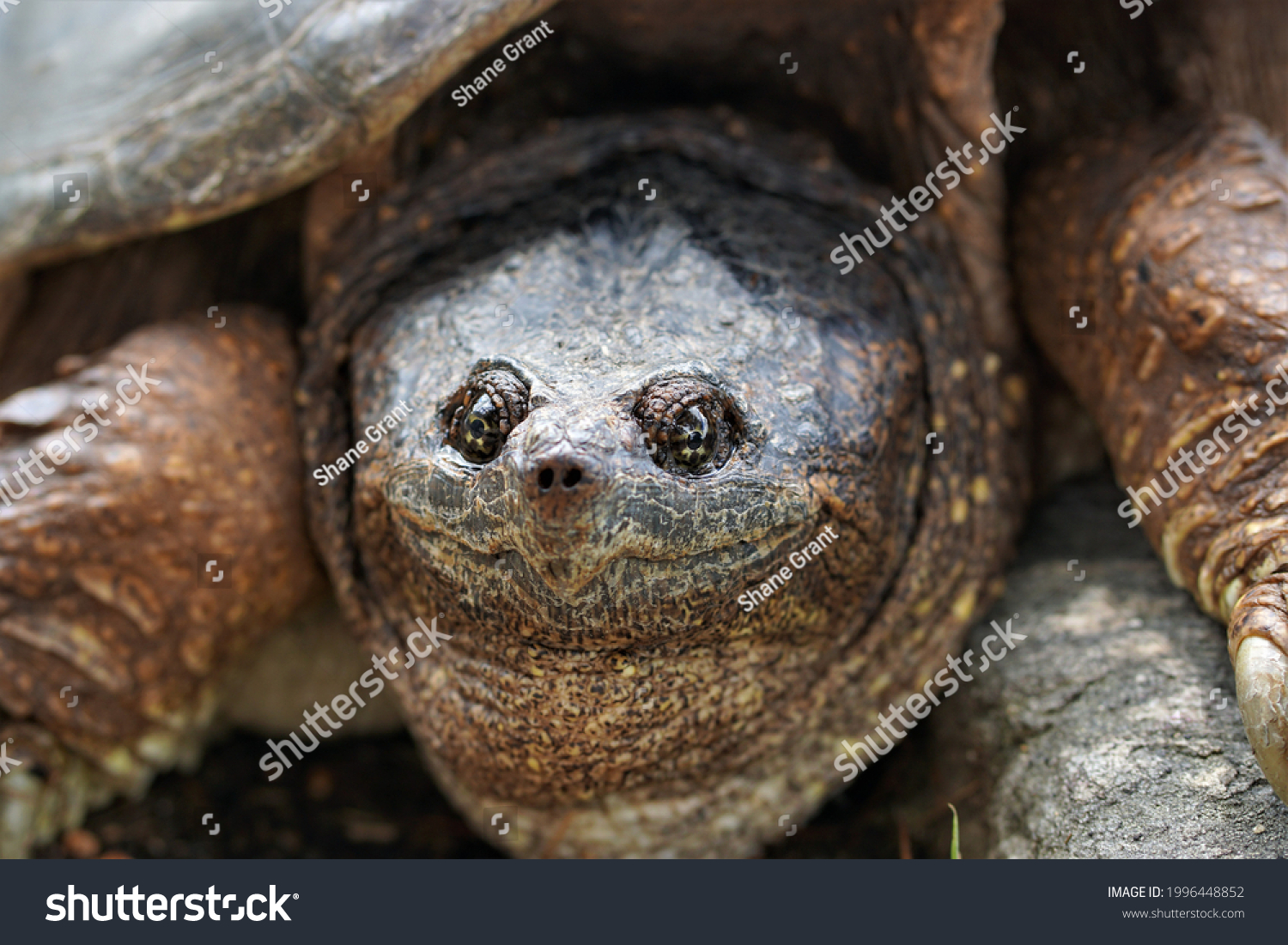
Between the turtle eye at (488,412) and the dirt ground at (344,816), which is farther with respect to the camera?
the dirt ground at (344,816)

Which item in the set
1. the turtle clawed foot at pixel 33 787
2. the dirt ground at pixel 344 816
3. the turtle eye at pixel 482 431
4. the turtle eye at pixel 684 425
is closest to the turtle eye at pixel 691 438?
the turtle eye at pixel 684 425

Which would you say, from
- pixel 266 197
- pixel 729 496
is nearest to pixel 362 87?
pixel 266 197

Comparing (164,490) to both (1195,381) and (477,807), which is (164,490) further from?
(1195,381)

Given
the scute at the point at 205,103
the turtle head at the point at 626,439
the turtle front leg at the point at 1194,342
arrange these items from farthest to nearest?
the scute at the point at 205,103 → the turtle front leg at the point at 1194,342 → the turtle head at the point at 626,439

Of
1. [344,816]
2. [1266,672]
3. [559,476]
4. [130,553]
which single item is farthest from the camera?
[344,816]

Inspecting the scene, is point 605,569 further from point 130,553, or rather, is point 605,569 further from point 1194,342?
point 1194,342

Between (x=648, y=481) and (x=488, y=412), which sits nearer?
(x=648, y=481)

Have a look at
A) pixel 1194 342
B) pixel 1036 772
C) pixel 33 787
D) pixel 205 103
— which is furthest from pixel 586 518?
pixel 33 787

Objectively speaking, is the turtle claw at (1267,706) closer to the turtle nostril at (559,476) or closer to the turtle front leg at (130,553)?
the turtle nostril at (559,476)

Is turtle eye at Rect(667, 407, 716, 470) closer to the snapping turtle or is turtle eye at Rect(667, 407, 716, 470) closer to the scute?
the snapping turtle
